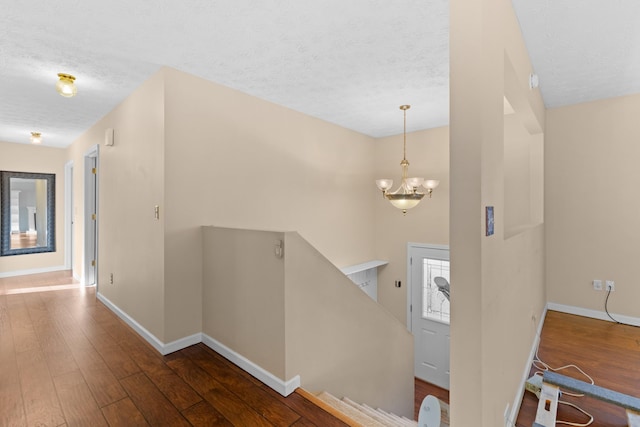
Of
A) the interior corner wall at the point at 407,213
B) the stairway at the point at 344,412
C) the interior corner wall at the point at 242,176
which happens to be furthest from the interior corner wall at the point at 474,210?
the interior corner wall at the point at 407,213

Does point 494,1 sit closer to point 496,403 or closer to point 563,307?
point 496,403

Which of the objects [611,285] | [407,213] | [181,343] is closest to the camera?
[181,343]

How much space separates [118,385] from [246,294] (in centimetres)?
105

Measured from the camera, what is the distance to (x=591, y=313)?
3752 mm

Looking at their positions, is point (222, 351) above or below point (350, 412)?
above

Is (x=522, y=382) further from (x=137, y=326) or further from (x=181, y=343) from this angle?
(x=137, y=326)

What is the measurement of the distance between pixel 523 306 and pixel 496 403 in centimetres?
106

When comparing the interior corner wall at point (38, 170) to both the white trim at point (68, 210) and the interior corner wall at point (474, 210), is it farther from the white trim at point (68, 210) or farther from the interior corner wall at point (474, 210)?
the interior corner wall at point (474, 210)

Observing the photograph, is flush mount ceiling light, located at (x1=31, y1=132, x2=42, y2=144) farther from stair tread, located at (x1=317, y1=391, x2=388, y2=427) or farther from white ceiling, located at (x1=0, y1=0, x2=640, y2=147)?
stair tread, located at (x1=317, y1=391, x2=388, y2=427)

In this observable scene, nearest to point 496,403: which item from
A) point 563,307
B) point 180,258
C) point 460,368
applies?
point 460,368

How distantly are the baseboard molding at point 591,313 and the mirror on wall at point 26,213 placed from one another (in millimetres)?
8489

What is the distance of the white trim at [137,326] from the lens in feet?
8.77

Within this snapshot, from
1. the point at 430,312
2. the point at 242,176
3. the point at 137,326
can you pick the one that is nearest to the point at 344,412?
the point at 137,326

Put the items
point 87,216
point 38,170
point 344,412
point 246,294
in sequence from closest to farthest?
1. point 344,412
2. point 246,294
3. point 87,216
4. point 38,170
